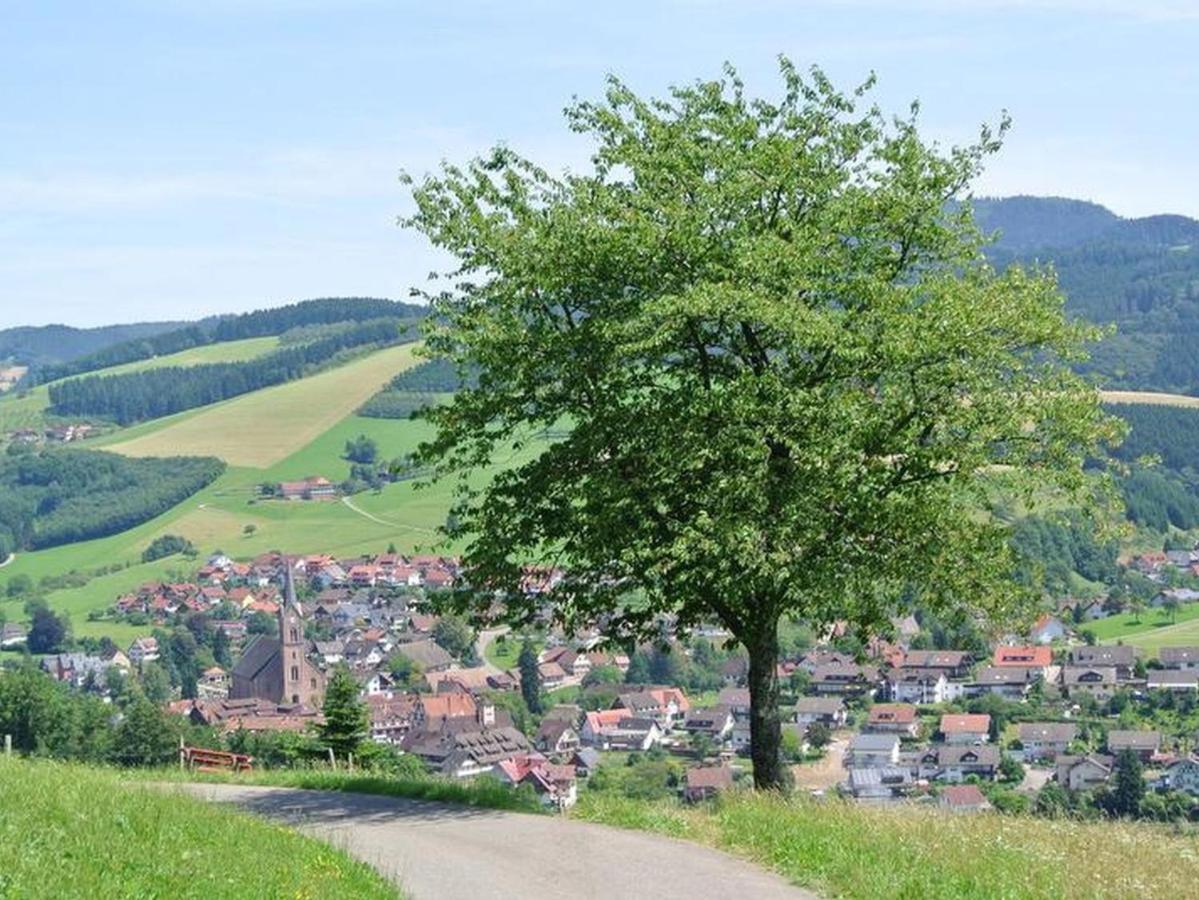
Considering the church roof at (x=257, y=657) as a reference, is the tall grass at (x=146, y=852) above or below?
above

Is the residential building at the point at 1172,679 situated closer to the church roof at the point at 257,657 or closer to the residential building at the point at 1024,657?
the residential building at the point at 1024,657

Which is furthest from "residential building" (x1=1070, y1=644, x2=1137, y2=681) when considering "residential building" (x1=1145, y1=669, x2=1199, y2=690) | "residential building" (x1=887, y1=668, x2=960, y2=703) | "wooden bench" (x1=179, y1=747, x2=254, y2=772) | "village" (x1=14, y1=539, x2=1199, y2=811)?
"wooden bench" (x1=179, y1=747, x2=254, y2=772)

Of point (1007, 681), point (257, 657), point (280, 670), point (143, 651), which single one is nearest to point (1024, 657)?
point (1007, 681)

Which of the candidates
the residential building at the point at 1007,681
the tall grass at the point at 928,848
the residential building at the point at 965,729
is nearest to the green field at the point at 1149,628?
the residential building at the point at 1007,681

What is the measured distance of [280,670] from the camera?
14300 centimetres

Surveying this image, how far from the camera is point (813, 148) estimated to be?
22094 mm

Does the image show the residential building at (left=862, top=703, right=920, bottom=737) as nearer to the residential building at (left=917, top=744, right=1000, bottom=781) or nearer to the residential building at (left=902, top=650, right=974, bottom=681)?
the residential building at (left=917, top=744, right=1000, bottom=781)

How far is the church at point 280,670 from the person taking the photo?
464 ft

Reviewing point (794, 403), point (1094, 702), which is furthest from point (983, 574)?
point (1094, 702)

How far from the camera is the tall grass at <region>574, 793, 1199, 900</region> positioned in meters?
14.0

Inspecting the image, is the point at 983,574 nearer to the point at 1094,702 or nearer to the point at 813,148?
the point at 813,148

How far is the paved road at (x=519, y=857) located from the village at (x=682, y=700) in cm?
2575

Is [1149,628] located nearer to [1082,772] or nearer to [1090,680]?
[1090,680]

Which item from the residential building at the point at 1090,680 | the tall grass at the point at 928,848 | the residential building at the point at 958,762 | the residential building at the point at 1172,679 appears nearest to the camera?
the tall grass at the point at 928,848
